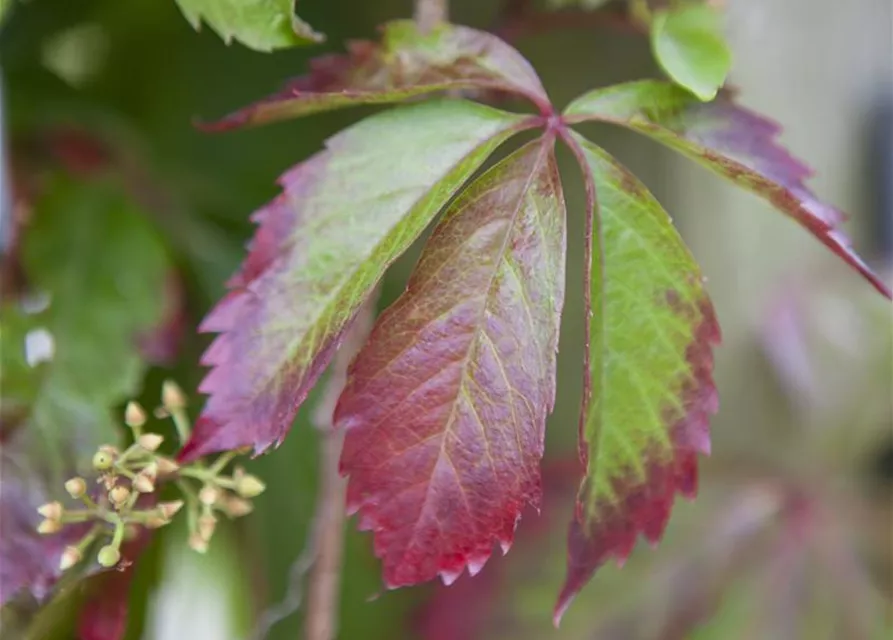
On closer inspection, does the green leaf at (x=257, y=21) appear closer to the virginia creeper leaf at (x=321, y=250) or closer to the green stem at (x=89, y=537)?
the virginia creeper leaf at (x=321, y=250)

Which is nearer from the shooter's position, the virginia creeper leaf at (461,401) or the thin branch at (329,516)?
the virginia creeper leaf at (461,401)

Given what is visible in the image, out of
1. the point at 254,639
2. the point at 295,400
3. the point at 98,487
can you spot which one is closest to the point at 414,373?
the point at 295,400

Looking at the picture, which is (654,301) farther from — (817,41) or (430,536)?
(817,41)

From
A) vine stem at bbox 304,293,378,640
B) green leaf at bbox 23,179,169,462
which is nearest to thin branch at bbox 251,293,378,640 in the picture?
vine stem at bbox 304,293,378,640

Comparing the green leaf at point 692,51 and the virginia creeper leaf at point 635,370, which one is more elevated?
the green leaf at point 692,51

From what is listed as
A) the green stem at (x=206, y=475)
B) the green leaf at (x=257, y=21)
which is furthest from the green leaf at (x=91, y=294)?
the green leaf at (x=257, y=21)

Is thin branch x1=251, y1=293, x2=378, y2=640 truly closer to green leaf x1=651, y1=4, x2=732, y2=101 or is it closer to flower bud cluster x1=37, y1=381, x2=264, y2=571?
flower bud cluster x1=37, y1=381, x2=264, y2=571

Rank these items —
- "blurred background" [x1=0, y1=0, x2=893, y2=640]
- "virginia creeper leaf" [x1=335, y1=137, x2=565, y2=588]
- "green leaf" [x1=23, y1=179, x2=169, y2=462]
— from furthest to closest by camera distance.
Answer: "blurred background" [x1=0, y1=0, x2=893, y2=640], "green leaf" [x1=23, y1=179, x2=169, y2=462], "virginia creeper leaf" [x1=335, y1=137, x2=565, y2=588]
